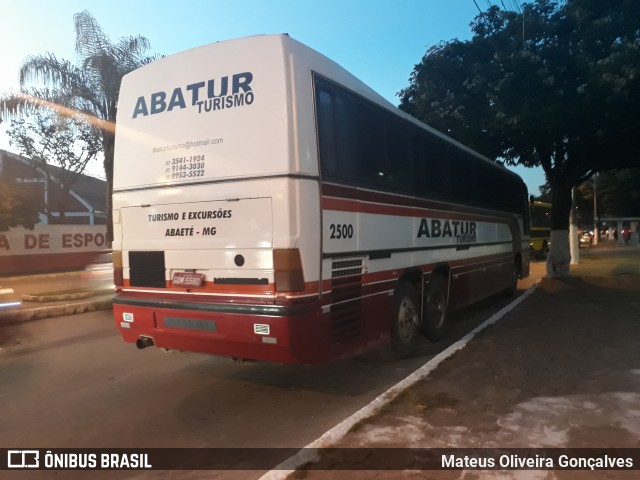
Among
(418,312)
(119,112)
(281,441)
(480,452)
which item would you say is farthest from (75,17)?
(480,452)

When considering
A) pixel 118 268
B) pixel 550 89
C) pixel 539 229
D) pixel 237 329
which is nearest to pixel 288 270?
pixel 237 329

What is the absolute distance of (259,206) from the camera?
4527 millimetres

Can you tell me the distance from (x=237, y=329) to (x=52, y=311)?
Result: 6.72 meters

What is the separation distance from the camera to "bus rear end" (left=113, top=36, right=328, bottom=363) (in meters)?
4.44

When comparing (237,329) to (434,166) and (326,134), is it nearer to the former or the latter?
(326,134)

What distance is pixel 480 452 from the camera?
3463 mm

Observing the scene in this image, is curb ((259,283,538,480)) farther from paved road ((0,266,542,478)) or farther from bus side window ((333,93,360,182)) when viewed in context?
bus side window ((333,93,360,182))

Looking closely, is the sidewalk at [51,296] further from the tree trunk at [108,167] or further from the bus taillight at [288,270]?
the bus taillight at [288,270]

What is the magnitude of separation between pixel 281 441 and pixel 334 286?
150 centimetres

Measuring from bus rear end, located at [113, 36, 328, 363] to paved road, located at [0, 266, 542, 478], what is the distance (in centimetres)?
57

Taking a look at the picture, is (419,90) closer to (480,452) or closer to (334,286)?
(334,286)

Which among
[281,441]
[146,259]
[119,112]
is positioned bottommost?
[281,441]

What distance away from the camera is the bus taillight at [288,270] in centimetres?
440

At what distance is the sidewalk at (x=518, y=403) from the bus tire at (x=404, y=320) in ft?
2.37
